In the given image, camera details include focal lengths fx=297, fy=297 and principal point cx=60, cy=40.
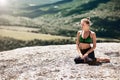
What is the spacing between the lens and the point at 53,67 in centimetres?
3556

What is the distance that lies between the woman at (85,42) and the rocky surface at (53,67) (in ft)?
4.97

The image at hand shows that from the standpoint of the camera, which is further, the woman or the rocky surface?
the rocky surface

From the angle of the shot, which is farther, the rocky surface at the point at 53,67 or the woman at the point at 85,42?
the rocky surface at the point at 53,67

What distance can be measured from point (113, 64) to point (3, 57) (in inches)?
676

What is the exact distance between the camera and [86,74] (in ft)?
104

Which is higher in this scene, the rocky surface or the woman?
the woman

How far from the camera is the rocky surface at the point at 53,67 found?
104 feet

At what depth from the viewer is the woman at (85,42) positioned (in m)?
29.0

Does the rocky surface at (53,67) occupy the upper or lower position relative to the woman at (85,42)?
lower

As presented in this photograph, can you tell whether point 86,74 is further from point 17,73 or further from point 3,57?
point 3,57

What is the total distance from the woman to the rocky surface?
152 centimetres

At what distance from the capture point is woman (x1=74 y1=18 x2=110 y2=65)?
29.0 metres

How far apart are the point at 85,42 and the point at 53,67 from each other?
6821mm

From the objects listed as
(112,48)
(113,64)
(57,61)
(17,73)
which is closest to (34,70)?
(17,73)
